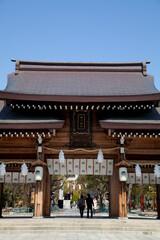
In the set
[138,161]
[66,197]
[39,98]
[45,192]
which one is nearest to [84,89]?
[39,98]

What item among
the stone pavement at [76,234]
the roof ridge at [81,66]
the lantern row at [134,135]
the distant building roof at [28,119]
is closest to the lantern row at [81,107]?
the distant building roof at [28,119]

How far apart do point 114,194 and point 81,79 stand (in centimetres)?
795

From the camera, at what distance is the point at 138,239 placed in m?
8.47

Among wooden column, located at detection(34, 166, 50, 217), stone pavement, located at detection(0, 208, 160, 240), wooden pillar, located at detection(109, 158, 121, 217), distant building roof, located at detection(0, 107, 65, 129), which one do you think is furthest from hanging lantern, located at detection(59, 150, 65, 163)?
wooden pillar, located at detection(109, 158, 121, 217)

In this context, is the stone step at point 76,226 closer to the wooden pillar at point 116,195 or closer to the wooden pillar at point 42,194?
the wooden pillar at point 42,194

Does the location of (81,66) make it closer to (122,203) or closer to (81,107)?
(81,107)

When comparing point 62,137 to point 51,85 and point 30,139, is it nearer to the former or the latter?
point 30,139

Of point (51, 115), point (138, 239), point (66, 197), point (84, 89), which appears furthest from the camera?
point (66, 197)

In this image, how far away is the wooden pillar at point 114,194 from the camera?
13539mm

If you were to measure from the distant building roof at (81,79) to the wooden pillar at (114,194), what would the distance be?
4.48 m

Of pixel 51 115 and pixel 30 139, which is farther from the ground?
pixel 51 115

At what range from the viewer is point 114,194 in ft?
45.0

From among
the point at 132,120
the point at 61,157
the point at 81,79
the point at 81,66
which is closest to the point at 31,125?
the point at 61,157

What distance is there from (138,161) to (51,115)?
546 cm
